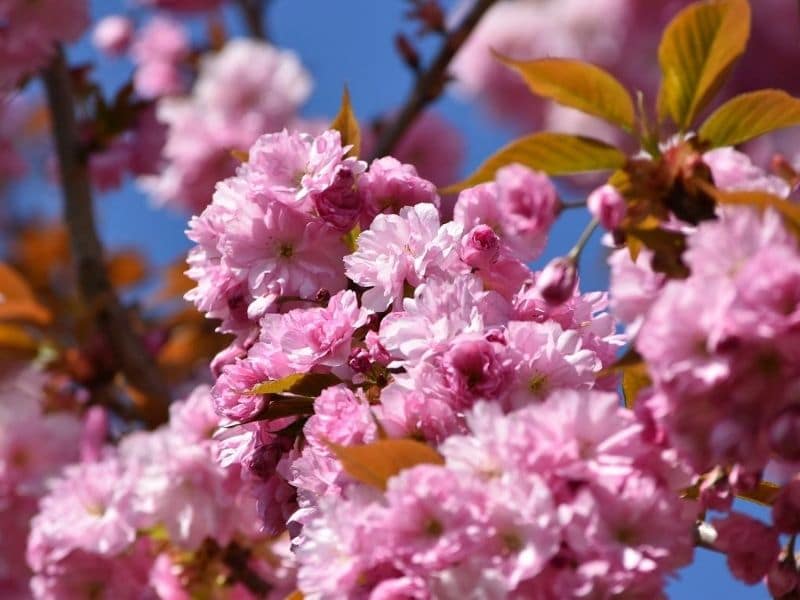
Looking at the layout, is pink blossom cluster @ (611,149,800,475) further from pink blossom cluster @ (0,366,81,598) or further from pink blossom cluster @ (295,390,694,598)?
pink blossom cluster @ (0,366,81,598)

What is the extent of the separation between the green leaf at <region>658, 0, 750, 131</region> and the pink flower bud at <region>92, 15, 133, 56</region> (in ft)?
11.1

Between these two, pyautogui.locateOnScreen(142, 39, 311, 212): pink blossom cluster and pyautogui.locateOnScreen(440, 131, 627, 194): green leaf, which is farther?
pyautogui.locateOnScreen(142, 39, 311, 212): pink blossom cluster

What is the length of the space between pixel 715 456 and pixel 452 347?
260mm

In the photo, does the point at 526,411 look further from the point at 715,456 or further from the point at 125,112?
the point at 125,112

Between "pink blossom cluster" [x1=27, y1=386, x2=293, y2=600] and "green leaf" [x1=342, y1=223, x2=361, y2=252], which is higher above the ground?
"green leaf" [x1=342, y1=223, x2=361, y2=252]

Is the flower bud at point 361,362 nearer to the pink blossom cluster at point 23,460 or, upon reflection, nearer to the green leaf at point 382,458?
the green leaf at point 382,458

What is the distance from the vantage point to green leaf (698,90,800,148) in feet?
3.28

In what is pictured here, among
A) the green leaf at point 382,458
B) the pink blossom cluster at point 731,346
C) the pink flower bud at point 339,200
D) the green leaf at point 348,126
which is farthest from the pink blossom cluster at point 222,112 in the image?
the pink blossom cluster at point 731,346

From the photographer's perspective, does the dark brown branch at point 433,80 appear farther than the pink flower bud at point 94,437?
Yes

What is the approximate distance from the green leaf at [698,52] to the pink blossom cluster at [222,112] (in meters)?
2.26

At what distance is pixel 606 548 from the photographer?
0.84m

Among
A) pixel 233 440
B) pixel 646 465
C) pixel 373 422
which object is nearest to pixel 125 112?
pixel 233 440

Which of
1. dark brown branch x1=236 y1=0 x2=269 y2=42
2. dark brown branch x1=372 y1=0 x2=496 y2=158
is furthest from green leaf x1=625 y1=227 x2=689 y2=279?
dark brown branch x1=236 y1=0 x2=269 y2=42

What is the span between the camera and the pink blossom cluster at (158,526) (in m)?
1.58
